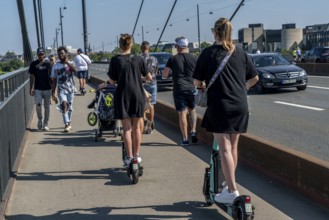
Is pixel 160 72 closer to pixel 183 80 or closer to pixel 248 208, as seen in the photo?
pixel 183 80

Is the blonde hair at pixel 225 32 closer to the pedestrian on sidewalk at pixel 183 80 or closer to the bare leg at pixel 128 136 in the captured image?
the bare leg at pixel 128 136

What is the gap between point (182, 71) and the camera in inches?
371

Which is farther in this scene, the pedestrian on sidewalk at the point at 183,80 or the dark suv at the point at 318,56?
the dark suv at the point at 318,56

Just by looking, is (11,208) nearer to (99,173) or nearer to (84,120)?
(99,173)

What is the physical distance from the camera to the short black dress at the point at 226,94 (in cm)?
508

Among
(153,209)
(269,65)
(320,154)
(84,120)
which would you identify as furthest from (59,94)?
(269,65)

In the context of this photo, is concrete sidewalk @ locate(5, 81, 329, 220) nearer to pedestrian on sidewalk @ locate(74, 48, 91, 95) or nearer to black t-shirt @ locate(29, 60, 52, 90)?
black t-shirt @ locate(29, 60, 52, 90)

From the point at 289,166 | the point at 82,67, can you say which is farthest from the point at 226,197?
the point at 82,67

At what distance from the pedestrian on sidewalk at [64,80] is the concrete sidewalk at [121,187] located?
164 centimetres

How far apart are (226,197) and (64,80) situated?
693cm

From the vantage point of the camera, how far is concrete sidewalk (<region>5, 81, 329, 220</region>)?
5.69 meters

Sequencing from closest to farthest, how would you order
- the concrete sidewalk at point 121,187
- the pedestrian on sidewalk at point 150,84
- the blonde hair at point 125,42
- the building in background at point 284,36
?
the concrete sidewalk at point 121,187, the blonde hair at point 125,42, the pedestrian on sidewalk at point 150,84, the building in background at point 284,36


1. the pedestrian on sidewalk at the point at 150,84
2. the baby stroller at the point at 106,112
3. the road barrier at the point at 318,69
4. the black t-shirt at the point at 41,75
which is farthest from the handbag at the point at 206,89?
the road barrier at the point at 318,69

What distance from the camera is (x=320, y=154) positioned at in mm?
9016
